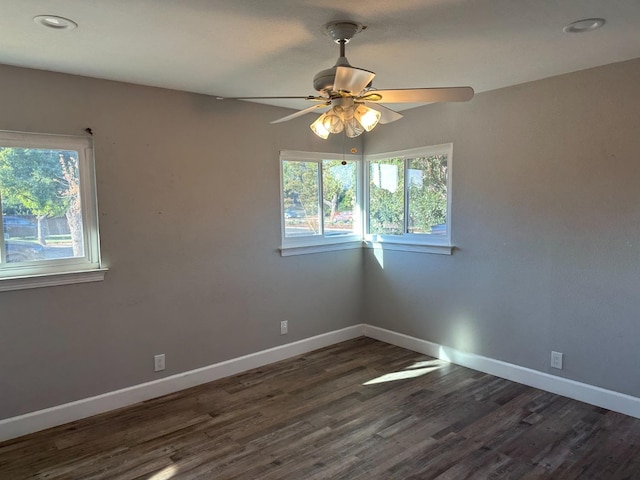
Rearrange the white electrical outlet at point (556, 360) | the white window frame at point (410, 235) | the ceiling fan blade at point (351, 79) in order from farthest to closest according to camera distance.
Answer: the white window frame at point (410, 235) < the white electrical outlet at point (556, 360) < the ceiling fan blade at point (351, 79)

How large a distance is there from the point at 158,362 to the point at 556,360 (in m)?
3.14

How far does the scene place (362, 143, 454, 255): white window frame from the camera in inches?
155

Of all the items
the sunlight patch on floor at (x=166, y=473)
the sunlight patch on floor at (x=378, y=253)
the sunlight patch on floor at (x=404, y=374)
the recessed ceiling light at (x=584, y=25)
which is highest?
the recessed ceiling light at (x=584, y=25)

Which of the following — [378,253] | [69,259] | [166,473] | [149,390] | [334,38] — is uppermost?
[334,38]

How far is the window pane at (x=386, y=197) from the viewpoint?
445 cm

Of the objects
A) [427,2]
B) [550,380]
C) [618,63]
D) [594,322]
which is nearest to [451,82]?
[618,63]

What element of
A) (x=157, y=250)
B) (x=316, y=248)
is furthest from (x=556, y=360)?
(x=157, y=250)

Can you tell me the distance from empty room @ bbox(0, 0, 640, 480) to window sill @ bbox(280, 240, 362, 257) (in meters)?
0.06

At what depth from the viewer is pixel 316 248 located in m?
4.37

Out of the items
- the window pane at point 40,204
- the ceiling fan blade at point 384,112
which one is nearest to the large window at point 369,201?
the ceiling fan blade at point 384,112

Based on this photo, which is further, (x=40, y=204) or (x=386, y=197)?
(x=386, y=197)

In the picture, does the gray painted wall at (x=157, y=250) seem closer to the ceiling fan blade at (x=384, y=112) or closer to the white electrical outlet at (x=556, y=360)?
the ceiling fan blade at (x=384, y=112)

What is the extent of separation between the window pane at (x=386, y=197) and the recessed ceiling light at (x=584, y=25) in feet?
7.18

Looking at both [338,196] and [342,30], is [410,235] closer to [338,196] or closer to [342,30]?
[338,196]
